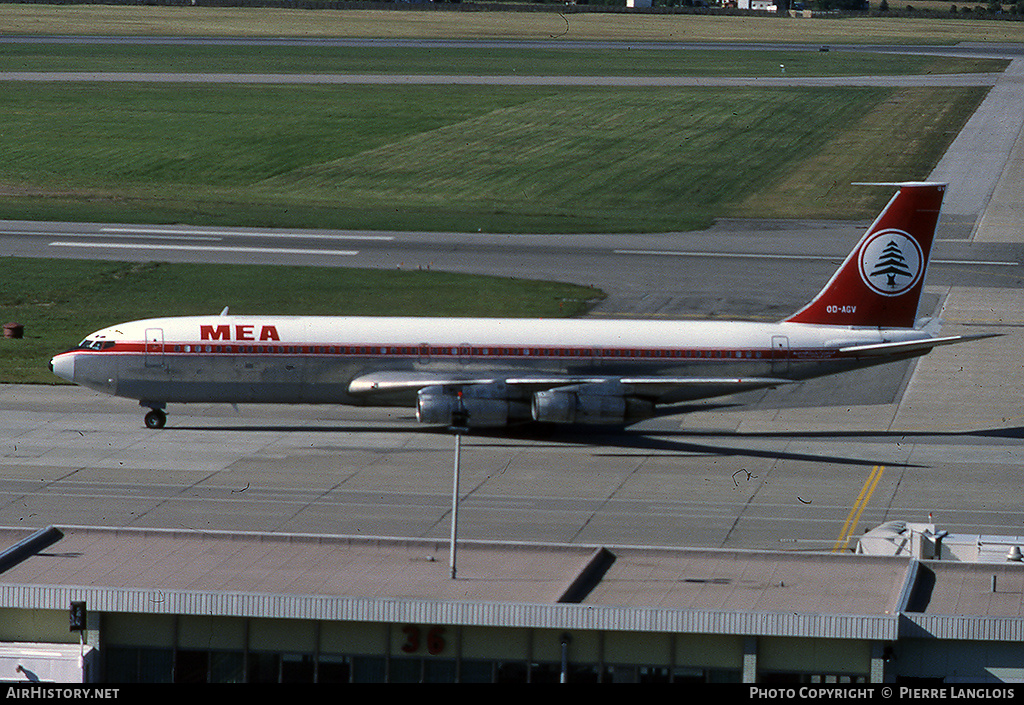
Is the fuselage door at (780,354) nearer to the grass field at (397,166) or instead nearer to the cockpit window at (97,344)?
the grass field at (397,166)

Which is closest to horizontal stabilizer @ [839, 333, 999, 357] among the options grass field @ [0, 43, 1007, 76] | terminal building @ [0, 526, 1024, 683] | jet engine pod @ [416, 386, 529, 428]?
jet engine pod @ [416, 386, 529, 428]

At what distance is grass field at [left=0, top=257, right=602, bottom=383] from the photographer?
3123 inches

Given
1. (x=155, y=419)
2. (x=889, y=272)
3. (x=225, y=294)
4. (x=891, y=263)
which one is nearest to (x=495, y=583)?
(x=155, y=419)

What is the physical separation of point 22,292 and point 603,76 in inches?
3974

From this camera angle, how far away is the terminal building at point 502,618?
100 ft

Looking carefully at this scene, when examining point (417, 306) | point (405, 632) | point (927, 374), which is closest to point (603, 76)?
point (417, 306)

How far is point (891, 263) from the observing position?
197 ft

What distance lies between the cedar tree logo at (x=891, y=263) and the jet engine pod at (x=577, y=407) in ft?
37.5

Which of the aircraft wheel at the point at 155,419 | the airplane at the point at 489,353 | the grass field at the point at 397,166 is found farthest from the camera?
the grass field at the point at 397,166

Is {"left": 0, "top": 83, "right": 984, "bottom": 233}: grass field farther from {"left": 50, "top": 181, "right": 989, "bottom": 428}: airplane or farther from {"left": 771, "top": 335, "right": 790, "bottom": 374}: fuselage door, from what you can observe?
{"left": 771, "top": 335, "right": 790, "bottom": 374}: fuselage door

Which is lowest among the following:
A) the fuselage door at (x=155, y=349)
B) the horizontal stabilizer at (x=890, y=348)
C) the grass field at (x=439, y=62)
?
the fuselage door at (x=155, y=349)

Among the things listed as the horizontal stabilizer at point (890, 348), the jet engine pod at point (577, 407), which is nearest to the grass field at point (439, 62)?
the horizontal stabilizer at point (890, 348)

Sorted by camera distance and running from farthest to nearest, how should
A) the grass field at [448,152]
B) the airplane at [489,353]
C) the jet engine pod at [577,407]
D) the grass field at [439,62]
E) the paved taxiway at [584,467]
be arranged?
the grass field at [439,62]
the grass field at [448,152]
the airplane at [489,353]
the jet engine pod at [577,407]
the paved taxiway at [584,467]

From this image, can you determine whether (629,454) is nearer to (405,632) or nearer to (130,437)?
(130,437)
